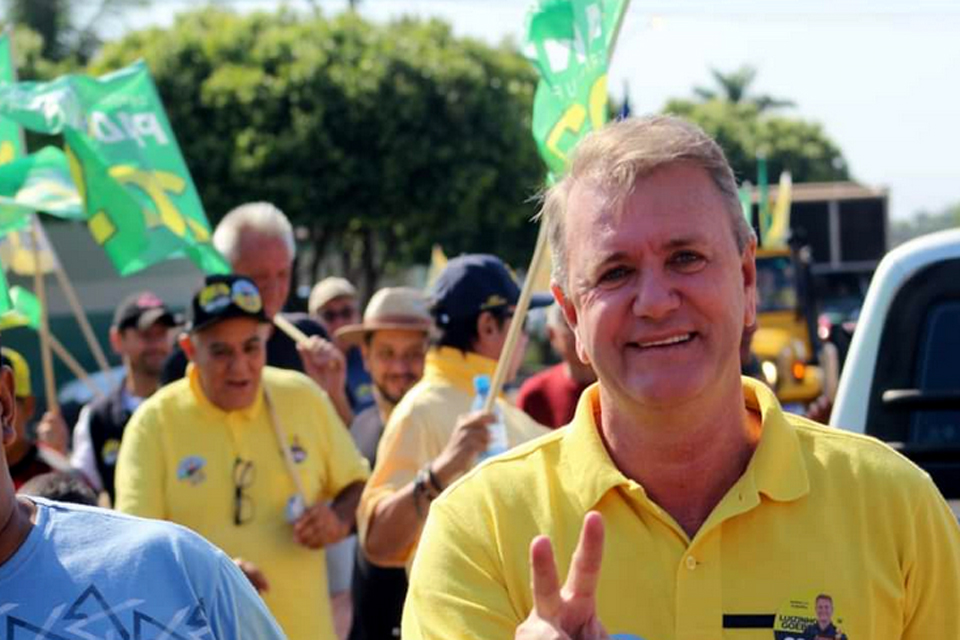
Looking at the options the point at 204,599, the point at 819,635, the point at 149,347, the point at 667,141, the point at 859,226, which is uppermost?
the point at 667,141

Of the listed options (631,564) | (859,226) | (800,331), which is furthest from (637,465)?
(859,226)

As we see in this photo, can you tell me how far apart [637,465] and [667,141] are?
20.3 inches

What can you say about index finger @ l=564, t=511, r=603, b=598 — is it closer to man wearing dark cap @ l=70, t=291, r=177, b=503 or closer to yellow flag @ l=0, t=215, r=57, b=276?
man wearing dark cap @ l=70, t=291, r=177, b=503

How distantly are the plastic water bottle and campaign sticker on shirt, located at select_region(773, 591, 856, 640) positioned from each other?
2.34 meters

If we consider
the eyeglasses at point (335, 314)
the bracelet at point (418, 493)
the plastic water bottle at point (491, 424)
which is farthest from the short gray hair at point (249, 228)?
the eyeglasses at point (335, 314)

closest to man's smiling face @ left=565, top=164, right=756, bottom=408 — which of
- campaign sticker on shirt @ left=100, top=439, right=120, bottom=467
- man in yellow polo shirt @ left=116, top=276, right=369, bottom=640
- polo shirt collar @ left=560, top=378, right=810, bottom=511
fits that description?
polo shirt collar @ left=560, top=378, right=810, bottom=511

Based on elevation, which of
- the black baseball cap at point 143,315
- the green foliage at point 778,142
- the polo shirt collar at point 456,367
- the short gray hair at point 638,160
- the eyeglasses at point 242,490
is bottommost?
the green foliage at point 778,142

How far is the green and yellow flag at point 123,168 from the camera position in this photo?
6598 mm

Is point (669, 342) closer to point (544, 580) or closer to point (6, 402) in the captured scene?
point (544, 580)

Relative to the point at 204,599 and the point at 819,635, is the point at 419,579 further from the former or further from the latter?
the point at 819,635

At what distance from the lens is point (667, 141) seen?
269 centimetres

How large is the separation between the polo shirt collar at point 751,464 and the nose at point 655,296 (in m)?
0.25

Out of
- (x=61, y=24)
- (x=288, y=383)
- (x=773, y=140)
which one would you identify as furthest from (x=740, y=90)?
(x=288, y=383)

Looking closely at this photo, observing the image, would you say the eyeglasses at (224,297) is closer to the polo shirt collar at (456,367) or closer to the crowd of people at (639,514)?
the polo shirt collar at (456,367)
